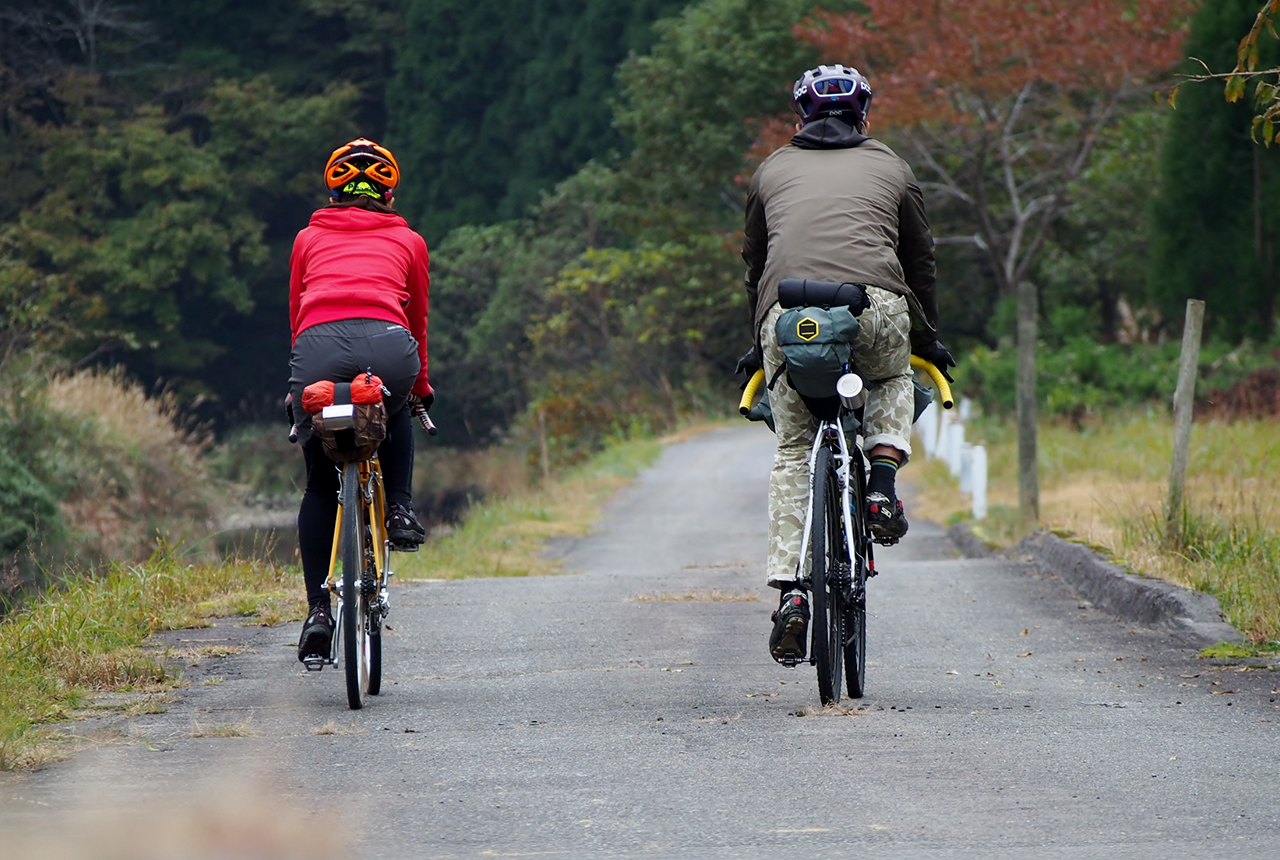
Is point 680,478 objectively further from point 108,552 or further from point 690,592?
point 690,592

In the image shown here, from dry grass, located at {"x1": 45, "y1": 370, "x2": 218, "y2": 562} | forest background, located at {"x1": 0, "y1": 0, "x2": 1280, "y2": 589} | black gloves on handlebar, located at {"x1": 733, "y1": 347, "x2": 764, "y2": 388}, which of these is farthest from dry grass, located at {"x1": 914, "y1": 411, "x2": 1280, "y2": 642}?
dry grass, located at {"x1": 45, "y1": 370, "x2": 218, "y2": 562}

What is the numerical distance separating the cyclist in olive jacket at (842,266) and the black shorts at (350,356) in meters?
1.12

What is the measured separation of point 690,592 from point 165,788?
15.2ft

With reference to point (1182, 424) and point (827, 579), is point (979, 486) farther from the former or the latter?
point (827, 579)

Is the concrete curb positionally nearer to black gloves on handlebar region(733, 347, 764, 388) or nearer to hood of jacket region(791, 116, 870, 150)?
black gloves on handlebar region(733, 347, 764, 388)

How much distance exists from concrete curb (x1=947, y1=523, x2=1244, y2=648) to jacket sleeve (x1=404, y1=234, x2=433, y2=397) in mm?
3162

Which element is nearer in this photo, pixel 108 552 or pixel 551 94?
pixel 108 552

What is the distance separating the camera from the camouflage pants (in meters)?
5.02

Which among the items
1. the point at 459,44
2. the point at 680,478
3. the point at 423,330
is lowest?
the point at 680,478

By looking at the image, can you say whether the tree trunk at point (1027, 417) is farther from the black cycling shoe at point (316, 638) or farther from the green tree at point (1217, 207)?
the black cycling shoe at point (316, 638)

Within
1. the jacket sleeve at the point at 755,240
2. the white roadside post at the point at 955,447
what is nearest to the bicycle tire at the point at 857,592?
the jacket sleeve at the point at 755,240

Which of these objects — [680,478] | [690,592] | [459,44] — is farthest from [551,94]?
[690,592]

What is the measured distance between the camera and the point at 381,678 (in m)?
5.78

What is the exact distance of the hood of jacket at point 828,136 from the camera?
5234 millimetres
